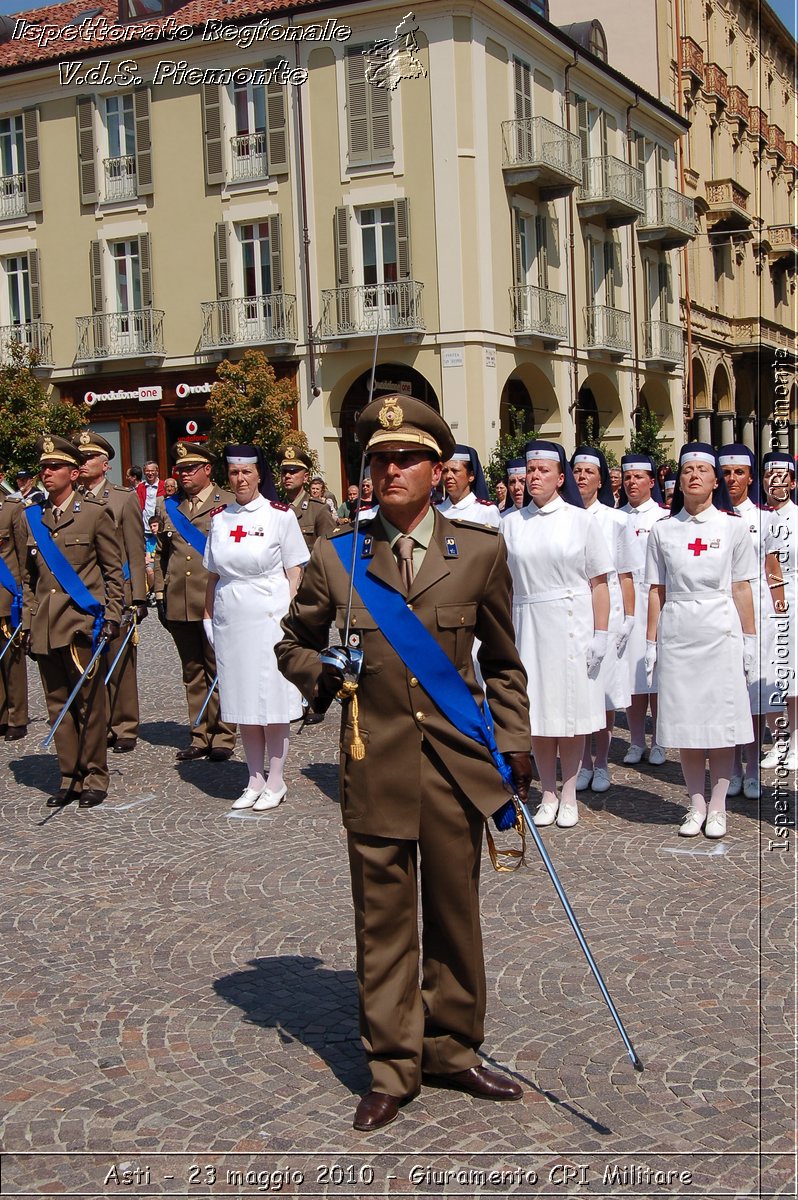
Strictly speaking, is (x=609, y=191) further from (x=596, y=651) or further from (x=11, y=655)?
(x=596, y=651)

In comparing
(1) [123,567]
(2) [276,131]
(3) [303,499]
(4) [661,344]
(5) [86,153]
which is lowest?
(1) [123,567]

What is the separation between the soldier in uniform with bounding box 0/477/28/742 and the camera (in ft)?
37.6

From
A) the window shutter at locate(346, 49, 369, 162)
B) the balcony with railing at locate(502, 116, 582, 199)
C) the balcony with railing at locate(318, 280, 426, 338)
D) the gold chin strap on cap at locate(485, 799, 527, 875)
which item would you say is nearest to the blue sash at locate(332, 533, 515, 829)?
the gold chin strap on cap at locate(485, 799, 527, 875)

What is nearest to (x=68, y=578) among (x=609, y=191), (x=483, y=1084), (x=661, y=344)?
(x=483, y=1084)

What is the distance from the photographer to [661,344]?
3959cm

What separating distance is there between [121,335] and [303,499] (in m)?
21.7

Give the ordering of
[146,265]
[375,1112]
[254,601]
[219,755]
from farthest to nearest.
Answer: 1. [146,265]
2. [219,755]
3. [254,601]
4. [375,1112]

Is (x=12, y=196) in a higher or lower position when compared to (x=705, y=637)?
higher

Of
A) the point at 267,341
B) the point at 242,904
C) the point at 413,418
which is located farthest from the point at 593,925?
the point at 267,341

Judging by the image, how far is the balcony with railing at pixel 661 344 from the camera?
38.9 m

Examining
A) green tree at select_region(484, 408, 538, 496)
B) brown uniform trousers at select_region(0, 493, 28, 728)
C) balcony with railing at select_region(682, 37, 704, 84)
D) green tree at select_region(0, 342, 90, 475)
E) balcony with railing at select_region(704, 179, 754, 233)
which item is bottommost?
brown uniform trousers at select_region(0, 493, 28, 728)

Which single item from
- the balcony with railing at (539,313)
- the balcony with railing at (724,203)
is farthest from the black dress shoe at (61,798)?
the balcony with railing at (724,203)

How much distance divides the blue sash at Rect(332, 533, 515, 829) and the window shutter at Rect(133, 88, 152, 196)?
30.2 meters

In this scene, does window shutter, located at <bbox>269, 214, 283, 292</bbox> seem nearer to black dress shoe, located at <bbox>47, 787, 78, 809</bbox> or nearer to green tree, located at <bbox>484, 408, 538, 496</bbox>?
green tree, located at <bbox>484, 408, 538, 496</bbox>
